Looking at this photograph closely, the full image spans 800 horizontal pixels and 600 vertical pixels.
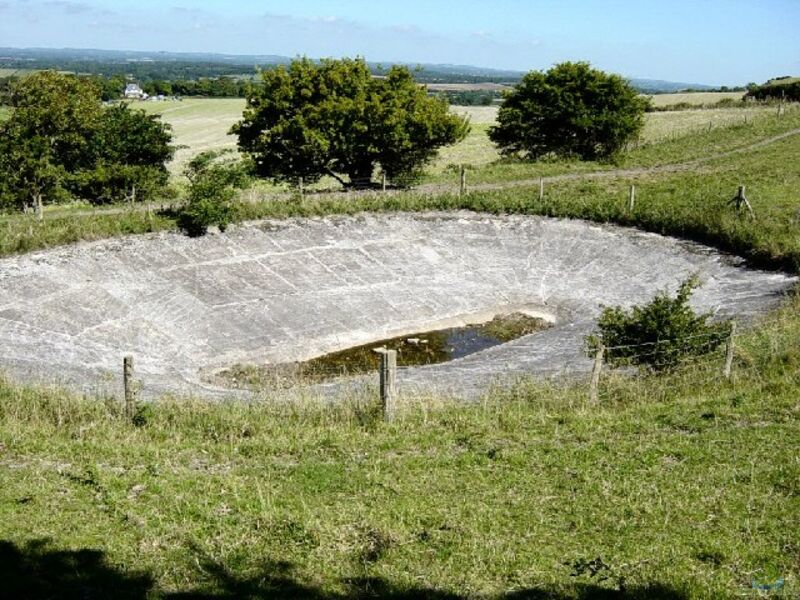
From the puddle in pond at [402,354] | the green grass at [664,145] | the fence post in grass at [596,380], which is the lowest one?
the puddle in pond at [402,354]

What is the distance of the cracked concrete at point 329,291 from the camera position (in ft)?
67.6

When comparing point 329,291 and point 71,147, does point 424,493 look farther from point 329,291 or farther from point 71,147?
point 71,147

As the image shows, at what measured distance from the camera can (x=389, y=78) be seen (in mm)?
41219

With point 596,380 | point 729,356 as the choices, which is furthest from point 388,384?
point 729,356

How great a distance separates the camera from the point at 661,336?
16906 mm

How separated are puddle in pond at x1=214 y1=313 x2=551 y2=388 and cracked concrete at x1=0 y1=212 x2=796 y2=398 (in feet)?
1.73

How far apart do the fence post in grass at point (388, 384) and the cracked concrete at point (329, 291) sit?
3.12 metres

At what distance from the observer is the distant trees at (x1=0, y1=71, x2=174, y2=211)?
4281cm

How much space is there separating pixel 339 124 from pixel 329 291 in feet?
45.3

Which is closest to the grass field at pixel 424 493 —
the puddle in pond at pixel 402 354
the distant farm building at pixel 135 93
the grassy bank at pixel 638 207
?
Answer: the puddle in pond at pixel 402 354

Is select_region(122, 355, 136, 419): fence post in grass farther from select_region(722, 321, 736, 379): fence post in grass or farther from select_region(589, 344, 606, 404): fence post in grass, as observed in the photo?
select_region(722, 321, 736, 379): fence post in grass

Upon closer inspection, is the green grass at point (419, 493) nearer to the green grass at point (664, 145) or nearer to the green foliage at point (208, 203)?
the green foliage at point (208, 203)

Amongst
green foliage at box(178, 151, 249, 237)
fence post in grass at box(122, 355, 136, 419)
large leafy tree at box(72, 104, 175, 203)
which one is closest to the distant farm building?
large leafy tree at box(72, 104, 175, 203)

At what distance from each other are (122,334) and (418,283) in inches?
407
